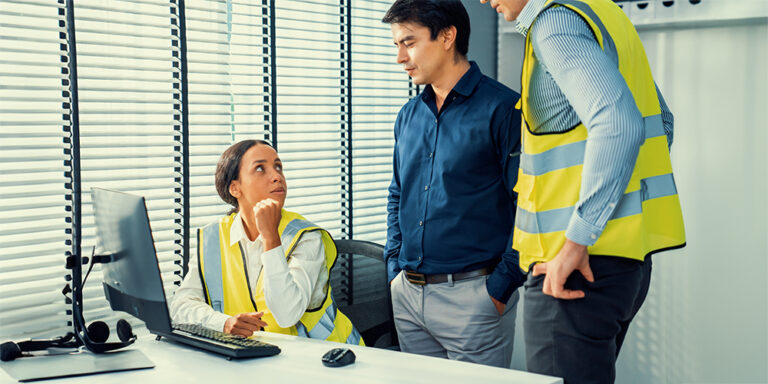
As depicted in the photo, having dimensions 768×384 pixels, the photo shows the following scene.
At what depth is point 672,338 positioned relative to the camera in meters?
3.39

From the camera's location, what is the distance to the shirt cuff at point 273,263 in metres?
2.22

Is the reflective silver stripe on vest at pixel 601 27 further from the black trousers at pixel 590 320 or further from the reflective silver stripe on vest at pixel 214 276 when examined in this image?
the reflective silver stripe on vest at pixel 214 276

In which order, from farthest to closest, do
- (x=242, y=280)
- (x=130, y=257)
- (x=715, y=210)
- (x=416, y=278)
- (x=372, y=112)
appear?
1. (x=372, y=112)
2. (x=715, y=210)
3. (x=416, y=278)
4. (x=242, y=280)
5. (x=130, y=257)

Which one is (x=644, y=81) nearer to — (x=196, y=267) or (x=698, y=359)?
(x=196, y=267)

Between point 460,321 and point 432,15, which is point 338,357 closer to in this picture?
point 460,321

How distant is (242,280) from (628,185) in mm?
1326

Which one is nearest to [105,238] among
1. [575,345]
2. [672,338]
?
[575,345]

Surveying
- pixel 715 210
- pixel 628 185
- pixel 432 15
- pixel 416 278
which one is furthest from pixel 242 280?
pixel 715 210

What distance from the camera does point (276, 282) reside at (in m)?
2.20

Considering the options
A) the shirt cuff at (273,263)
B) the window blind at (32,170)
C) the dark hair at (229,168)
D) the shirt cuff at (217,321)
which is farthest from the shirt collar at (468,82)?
the window blind at (32,170)

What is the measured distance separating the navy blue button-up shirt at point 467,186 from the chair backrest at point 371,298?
0.54 ft

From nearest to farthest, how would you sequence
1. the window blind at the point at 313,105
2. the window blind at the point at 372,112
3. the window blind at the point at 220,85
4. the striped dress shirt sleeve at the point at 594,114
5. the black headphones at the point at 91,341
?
the striped dress shirt sleeve at the point at 594,114, the black headphones at the point at 91,341, the window blind at the point at 220,85, the window blind at the point at 313,105, the window blind at the point at 372,112

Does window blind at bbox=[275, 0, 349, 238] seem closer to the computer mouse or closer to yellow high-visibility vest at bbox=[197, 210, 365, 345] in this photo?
yellow high-visibility vest at bbox=[197, 210, 365, 345]

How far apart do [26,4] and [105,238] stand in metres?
0.79
